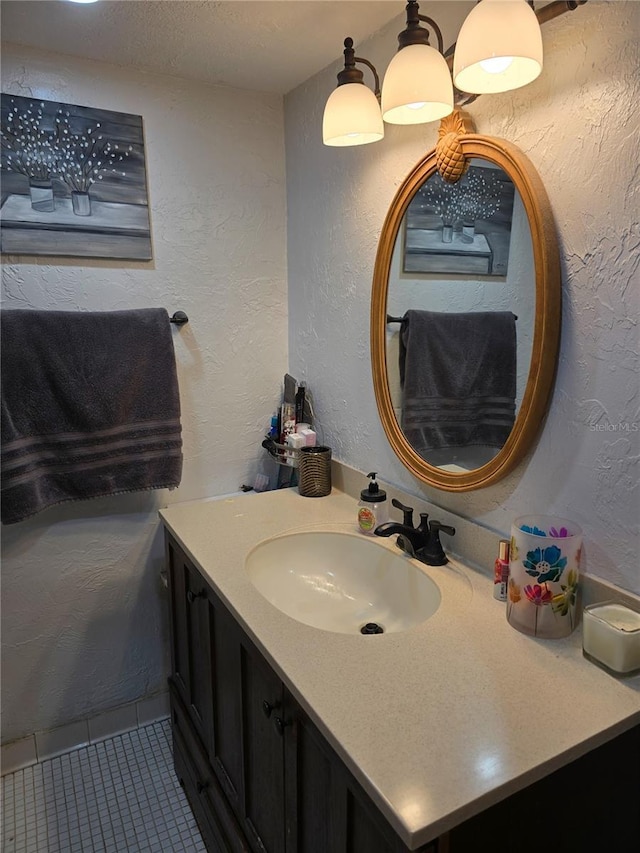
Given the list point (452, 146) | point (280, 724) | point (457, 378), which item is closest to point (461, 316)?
point (457, 378)

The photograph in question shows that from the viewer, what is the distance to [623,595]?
3.23 ft

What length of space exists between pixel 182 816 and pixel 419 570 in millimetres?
1095

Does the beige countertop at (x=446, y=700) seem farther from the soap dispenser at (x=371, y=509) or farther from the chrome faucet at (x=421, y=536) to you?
the soap dispenser at (x=371, y=509)

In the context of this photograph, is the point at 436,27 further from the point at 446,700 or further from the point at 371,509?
the point at 446,700

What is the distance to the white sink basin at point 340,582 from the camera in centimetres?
131

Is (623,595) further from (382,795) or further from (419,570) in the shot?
(382,795)

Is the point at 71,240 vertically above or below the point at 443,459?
above

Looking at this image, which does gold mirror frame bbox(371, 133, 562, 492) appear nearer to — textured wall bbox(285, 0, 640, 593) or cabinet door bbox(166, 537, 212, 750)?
textured wall bbox(285, 0, 640, 593)

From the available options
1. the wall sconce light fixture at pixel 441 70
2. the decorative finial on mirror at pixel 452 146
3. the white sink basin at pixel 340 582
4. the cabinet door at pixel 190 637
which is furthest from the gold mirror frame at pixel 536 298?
the cabinet door at pixel 190 637

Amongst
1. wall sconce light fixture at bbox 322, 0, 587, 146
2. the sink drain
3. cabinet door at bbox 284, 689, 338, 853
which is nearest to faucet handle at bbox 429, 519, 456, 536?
the sink drain

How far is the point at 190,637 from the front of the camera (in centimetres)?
158

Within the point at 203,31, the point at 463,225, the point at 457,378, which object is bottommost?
the point at 457,378

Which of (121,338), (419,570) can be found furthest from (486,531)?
(121,338)
